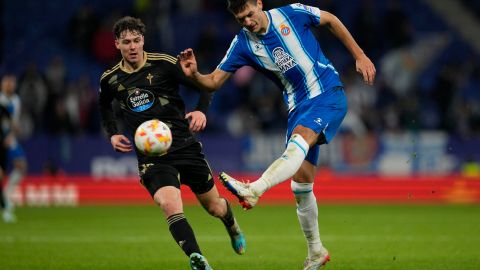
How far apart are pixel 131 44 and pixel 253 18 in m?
1.20

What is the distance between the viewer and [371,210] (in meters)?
16.5

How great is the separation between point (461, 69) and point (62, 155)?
9.78m

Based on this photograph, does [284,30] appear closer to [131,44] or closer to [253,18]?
[253,18]

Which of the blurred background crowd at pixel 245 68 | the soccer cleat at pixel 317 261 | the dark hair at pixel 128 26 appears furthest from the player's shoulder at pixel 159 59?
the blurred background crowd at pixel 245 68

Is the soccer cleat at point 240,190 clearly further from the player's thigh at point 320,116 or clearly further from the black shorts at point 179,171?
the black shorts at point 179,171

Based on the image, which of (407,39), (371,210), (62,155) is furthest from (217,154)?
(407,39)

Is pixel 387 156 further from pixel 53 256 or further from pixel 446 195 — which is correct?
pixel 53 256

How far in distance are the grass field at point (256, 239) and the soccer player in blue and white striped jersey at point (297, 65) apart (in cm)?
174

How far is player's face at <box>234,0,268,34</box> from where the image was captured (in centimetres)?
748

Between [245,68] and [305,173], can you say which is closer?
[305,173]

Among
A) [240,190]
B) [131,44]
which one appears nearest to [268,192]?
[131,44]

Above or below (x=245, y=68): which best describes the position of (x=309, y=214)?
above

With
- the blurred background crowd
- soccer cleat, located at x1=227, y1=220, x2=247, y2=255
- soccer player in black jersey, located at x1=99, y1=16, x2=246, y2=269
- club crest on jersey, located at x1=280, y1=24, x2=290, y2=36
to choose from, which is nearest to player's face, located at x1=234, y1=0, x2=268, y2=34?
club crest on jersey, located at x1=280, y1=24, x2=290, y2=36

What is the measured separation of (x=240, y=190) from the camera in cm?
672
